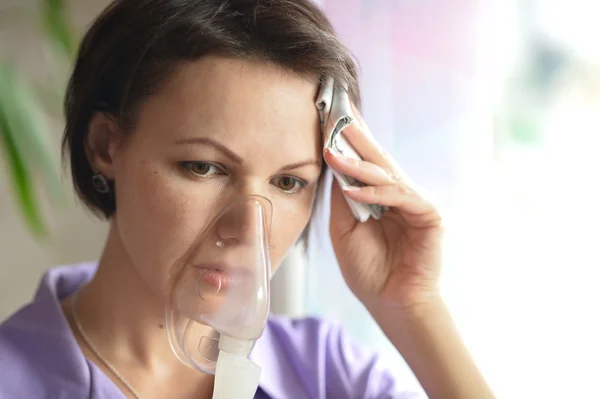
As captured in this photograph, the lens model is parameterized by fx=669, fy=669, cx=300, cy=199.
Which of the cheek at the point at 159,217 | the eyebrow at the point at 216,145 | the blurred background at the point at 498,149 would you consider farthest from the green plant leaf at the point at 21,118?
the eyebrow at the point at 216,145

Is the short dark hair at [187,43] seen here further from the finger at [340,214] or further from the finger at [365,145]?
the finger at [340,214]

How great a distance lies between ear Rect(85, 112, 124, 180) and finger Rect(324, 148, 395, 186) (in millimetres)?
292

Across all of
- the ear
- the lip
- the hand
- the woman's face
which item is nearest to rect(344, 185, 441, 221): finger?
the hand

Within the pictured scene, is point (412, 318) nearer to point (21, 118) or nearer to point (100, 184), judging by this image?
point (100, 184)

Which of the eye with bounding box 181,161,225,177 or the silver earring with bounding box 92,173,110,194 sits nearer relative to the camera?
the eye with bounding box 181,161,225,177

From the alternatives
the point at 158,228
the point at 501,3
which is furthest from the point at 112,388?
the point at 501,3

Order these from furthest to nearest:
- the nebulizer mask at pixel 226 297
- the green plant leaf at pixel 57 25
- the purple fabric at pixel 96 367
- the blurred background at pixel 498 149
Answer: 1. the green plant leaf at pixel 57 25
2. the blurred background at pixel 498 149
3. the purple fabric at pixel 96 367
4. the nebulizer mask at pixel 226 297

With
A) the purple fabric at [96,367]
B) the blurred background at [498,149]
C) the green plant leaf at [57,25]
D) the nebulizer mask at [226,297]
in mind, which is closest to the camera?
the nebulizer mask at [226,297]

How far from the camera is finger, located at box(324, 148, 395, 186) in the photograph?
0.90 meters

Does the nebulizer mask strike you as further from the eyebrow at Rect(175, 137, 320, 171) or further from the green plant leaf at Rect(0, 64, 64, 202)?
the green plant leaf at Rect(0, 64, 64, 202)

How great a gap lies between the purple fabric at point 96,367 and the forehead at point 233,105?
0.33m

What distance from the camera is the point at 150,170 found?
2.80 feet

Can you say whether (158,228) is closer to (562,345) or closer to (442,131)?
(442,131)

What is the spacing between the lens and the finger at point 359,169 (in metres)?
0.90
